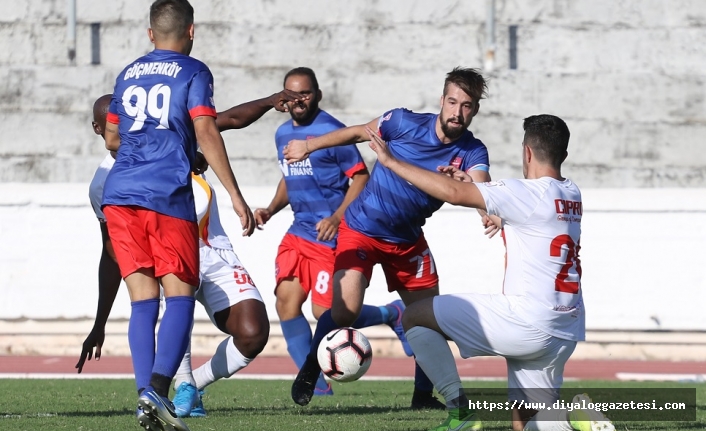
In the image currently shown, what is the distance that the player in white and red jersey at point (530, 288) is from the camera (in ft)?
19.0

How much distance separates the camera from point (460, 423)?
5.98m

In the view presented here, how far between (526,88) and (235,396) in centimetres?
848

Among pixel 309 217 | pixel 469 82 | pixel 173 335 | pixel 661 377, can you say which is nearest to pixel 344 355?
pixel 173 335

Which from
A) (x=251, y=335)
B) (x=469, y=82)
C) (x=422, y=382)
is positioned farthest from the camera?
(x=422, y=382)

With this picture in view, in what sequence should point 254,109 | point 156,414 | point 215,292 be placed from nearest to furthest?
1. point 156,414
2. point 254,109
3. point 215,292

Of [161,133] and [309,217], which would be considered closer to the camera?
[161,133]

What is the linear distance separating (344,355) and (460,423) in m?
1.24

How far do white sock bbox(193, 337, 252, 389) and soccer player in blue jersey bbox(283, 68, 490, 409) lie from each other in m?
0.43

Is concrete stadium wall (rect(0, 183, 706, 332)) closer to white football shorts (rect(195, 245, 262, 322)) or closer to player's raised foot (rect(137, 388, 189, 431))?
white football shorts (rect(195, 245, 262, 322))

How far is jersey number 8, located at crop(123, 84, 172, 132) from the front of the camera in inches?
229

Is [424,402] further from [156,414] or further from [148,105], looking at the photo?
[148,105]

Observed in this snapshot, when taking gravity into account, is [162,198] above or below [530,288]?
above

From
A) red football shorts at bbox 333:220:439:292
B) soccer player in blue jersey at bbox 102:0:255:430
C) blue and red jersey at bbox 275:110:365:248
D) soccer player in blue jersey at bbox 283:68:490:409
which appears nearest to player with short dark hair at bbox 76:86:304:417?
→ soccer player in blue jersey at bbox 283:68:490:409

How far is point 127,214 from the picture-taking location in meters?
5.78
